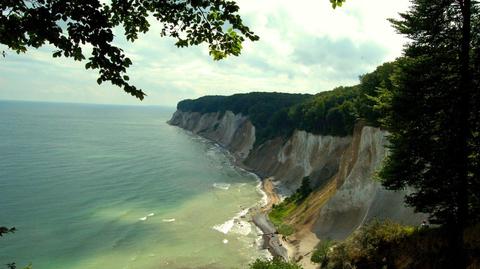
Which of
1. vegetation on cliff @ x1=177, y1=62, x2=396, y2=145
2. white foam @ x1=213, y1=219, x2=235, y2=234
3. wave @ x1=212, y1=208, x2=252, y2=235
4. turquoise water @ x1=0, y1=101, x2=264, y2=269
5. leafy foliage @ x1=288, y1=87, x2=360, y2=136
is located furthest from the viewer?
leafy foliage @ x1=288, y1=87, x2=360, y2=136

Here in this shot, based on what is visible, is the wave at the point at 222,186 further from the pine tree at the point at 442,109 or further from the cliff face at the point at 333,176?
the pine tree at the point at 442,109

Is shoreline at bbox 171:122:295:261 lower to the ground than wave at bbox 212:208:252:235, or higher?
higher

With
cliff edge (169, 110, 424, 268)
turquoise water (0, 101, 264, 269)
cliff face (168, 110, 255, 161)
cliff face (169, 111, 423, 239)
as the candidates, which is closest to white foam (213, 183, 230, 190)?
turquoise water (0, 101, 264, 269)

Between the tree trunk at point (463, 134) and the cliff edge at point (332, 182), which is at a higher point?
the tree trunk at point (463, 134)

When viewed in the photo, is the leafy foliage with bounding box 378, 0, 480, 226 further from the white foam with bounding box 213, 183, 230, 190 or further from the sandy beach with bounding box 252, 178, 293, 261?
the white foam with bounding box 213, 183, 230, 190

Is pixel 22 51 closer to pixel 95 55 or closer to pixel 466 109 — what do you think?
pixel 95 55

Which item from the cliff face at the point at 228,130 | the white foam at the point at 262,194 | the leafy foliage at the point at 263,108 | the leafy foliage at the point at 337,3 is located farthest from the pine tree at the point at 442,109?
the cliff face at the point at 228,130
